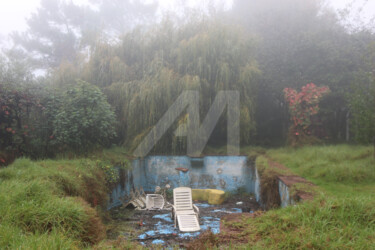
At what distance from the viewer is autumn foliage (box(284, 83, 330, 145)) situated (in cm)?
773

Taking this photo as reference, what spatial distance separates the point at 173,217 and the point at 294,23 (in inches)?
339

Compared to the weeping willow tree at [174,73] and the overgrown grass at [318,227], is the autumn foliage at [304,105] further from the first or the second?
the overgrown grass at [318,227]

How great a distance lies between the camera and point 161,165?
7.96 metres

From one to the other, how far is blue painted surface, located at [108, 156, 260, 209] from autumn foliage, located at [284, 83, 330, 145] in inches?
69.6

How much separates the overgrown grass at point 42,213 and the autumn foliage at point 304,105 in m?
6.04

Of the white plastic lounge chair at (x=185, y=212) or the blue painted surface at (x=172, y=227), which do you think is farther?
the white plastic lounge chair at (x=185, y=212)

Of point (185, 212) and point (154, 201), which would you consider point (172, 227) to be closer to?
point (185, 212)

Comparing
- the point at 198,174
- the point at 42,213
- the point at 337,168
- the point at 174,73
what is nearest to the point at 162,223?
the point at 198,174

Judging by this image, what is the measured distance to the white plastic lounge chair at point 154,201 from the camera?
21.0 ft

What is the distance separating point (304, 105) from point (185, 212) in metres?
4.77

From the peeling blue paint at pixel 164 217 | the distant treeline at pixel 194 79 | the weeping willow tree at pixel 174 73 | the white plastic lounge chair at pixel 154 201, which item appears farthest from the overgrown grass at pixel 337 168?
the white plastic lounge chair at pixel 154 201

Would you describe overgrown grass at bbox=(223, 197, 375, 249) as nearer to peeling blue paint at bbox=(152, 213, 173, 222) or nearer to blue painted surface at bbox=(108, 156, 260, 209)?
peeling blue paint at bbox=(152, 213, 173, 222)

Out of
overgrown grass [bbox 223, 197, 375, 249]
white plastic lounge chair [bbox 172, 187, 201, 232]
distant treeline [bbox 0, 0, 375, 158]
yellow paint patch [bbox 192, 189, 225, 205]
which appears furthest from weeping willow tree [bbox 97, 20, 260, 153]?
overgrown grass [bbox 223, 197, 375, 249]

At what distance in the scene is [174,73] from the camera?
8.05 metres
